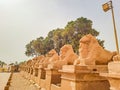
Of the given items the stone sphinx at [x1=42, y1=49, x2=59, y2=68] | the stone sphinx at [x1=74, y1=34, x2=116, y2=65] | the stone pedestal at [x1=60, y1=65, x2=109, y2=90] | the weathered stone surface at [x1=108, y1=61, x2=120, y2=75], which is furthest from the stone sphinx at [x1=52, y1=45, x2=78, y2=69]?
the weathered stone surface at [x1=108, y1=61, x2=120, y2=75]

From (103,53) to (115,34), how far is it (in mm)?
3202

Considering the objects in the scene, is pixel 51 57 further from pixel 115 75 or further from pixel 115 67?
pixel 115 75

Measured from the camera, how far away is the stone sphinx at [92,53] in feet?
A: 19.7

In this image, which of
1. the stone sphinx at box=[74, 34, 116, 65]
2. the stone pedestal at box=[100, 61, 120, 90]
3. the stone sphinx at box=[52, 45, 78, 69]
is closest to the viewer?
the stone pedestal at box=[100, 61, 120, 90]

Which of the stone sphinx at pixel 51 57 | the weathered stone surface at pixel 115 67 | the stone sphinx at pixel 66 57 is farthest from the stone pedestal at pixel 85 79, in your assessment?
the stone sphinx at pixel 51 57

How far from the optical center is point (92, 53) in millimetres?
6250

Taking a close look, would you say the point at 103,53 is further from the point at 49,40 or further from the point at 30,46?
the point at 30,46

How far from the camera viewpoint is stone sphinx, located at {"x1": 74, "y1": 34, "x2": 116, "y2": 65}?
6.01 metres

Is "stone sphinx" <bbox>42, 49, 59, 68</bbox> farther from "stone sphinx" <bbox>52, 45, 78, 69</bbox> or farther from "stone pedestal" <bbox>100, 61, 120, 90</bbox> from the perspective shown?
"stone pedestal" <bbox>100, 61, 120, 90</bbox>

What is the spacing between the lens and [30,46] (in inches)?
1951

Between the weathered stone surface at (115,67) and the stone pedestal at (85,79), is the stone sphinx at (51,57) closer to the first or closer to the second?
the stone pedestal at (85,79)

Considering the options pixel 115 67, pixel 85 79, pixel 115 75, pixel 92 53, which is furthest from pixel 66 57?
pixel 115 75

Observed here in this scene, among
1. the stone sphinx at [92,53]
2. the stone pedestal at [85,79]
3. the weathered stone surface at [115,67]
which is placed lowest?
the stone pedestal at [85,79]

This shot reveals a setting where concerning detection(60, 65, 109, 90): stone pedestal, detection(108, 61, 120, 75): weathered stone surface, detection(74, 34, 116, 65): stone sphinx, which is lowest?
detection(60, 65, 109, 90): stone pedestal
